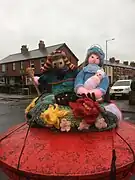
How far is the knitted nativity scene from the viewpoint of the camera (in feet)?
6.84

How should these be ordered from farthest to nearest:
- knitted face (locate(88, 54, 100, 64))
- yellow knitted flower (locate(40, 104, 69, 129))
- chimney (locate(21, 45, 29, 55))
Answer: chimney (locate(21, 45, 29, 55)), knitted face (locate(88, 54, 100, 64)), yellow knitted flower (locate(40, 104, 69, 129))

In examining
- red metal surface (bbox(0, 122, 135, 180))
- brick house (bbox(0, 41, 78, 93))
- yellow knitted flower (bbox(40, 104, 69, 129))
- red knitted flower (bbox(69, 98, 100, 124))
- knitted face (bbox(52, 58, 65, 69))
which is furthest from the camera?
brick house (bbox(0, 41, 78, 93))

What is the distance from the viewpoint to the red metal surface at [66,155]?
5.34ft

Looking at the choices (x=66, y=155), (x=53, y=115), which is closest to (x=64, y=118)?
(x=53, y=115)

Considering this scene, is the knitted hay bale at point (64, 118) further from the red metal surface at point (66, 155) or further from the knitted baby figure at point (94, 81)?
the knitted baby figure at point (94, 81)

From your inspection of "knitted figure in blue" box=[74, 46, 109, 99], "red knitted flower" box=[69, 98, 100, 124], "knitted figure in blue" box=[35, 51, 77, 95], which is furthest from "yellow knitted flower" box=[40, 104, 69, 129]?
"knitted figure in blue" box=[35, 51, 77, 95]

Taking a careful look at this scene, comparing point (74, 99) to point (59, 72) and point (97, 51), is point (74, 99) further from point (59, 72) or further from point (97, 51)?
point (97, 51)

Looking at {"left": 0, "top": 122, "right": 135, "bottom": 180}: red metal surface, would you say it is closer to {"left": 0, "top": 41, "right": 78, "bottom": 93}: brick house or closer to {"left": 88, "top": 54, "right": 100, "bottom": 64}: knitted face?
{"left": 88, "top": 54, "right": 100, "bottom": 64}: knitted face

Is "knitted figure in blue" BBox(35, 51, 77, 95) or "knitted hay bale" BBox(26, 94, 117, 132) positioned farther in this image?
"knitted figure in blue" BBox(35, 51, 77, 95)

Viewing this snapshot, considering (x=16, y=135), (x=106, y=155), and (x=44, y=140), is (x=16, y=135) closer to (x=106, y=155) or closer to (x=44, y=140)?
(x=44, y=140)

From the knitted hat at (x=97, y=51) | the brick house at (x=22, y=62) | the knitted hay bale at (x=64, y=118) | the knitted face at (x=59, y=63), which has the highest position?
the brick house at (x=22, y=62)

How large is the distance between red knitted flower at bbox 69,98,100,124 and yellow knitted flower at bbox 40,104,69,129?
0.12m

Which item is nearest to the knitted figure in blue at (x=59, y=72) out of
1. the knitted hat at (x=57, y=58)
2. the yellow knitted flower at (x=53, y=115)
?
the knitted hat at (x=57, y=58)

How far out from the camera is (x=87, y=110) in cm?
203
